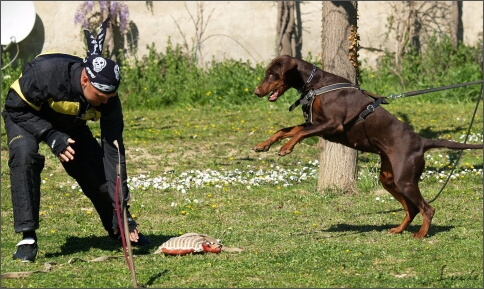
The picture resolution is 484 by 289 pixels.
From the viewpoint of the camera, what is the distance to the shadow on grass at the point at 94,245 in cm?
703

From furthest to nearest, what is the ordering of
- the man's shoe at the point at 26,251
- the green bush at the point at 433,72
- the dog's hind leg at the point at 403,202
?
1. the green bush at the point at 433,72
2. the dog's hind leg at the point at 403,202
3. the man's shoe at the point at 26,251

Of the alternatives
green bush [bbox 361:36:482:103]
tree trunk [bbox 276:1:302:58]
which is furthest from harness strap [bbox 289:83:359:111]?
tree trunk [bbox 276:1:302:58]

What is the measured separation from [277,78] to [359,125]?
78 centimetres

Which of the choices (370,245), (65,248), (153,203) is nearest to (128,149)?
(153,203)

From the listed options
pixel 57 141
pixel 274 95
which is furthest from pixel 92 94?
pixel 274 95

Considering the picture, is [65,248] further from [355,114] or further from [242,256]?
[355,114]

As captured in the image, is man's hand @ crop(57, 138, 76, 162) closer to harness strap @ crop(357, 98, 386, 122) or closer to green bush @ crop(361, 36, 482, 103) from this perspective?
harness strap @ crop(357, 98, 386, 122)

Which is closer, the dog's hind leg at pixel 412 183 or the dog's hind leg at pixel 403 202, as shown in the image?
the dog's hind leg at pixel 412 183

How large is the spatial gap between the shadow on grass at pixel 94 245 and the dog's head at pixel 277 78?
1.50 metres

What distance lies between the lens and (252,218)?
340 inches

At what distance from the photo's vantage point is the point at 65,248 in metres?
7.23

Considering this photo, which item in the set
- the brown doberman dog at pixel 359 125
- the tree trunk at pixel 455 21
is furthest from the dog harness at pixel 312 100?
the tree trunk at pixel 455 21

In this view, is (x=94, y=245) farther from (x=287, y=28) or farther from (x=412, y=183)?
(x=287, y=28)

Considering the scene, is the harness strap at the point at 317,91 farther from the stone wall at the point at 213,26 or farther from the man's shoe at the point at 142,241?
the stone wall at the point at 213,26
